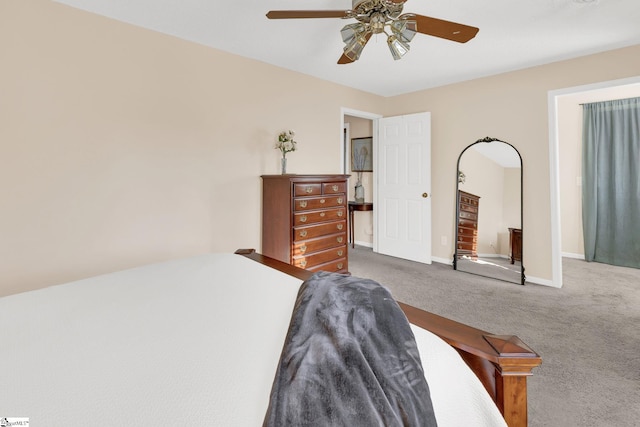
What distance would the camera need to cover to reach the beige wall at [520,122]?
3.20 metres

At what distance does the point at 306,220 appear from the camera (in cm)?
309

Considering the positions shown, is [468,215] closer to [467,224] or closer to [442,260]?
[467,224]

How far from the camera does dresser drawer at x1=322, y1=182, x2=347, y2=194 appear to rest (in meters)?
3.26

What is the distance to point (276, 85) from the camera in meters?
3.47

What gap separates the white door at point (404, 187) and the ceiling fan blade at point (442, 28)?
2.39m

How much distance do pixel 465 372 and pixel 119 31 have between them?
323cm

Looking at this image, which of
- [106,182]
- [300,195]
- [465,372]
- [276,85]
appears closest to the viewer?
[465,372]

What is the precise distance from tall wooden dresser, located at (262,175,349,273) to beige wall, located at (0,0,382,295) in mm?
262

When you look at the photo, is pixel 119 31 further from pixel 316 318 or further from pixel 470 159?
pixel 470 159

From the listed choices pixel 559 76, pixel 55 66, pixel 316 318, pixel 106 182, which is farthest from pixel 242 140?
pixel 559 76

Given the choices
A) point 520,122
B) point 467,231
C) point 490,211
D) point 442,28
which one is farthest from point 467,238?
point 442,28

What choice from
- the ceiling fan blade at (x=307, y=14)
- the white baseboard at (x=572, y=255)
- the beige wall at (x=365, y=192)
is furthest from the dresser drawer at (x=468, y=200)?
the ceiling fan blade at (x=307, y=14)

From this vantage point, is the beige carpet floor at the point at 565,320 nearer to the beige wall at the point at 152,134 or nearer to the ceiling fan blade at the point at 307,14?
the beige wall at the point at 152,134

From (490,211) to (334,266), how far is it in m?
2.15
